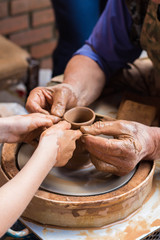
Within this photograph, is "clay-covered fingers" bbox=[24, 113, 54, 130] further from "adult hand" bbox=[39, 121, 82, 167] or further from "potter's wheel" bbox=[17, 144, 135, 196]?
"potter's wheel" bbox=[17, 144, 135, 196]

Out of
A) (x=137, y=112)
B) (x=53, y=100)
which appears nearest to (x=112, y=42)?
(x=137, y=112)

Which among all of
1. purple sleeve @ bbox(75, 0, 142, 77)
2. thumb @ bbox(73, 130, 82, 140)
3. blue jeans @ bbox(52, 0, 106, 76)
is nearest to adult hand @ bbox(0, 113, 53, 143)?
thumb @ bbox(73, 130, 82, 140)

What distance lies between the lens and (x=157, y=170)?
4.25ft

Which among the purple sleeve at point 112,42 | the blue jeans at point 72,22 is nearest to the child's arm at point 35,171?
the purple sleeve at point 112,42

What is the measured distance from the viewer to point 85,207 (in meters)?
1.04

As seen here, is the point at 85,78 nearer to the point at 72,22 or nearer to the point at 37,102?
the point at 37,102

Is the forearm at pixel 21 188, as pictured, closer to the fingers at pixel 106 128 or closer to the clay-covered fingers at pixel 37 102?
the fingers at pixel 106 128

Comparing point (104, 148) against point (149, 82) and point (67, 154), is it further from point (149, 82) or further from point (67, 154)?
point (149, 82)

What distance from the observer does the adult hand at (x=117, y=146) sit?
3.59ft

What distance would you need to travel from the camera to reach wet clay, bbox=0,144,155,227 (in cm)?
104

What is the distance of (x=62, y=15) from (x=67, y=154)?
160 centimetres

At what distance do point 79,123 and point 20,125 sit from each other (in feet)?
0.66

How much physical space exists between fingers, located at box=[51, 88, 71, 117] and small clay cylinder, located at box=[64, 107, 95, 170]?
47 millimetres

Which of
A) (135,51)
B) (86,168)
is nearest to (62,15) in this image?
(135,51)
